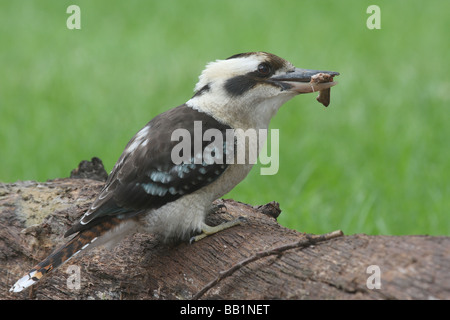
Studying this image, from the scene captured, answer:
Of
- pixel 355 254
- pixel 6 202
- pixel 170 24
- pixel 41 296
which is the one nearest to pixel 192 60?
pixel 170 24

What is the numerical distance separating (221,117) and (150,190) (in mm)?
604

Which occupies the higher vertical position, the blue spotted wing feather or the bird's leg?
the blue spotted wing feather

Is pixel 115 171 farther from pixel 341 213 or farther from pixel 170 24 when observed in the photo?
pixel 170 24

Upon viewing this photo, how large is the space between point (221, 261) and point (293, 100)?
603 cm

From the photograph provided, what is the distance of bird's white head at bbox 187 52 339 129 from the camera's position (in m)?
4.00

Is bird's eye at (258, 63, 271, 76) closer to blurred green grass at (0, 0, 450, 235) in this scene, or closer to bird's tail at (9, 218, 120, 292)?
bird's tail at (9, 218, 120, 292)

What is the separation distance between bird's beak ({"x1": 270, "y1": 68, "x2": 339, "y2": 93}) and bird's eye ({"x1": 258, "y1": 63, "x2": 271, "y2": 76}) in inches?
1.8

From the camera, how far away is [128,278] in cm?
373

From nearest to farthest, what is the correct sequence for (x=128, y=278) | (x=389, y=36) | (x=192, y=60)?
(x=128, y=278) → (x=192, y=60) → (x=389, y=36)

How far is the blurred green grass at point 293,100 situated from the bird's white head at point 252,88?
2.17m

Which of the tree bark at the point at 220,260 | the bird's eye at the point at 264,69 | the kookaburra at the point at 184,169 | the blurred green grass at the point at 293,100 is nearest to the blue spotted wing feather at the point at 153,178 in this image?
the kookaburra at the point at 184,169

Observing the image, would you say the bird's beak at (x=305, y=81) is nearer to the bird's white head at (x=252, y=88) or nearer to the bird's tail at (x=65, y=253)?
the bird's white head at (x=252, y=88)

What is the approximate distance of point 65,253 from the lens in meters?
3.63

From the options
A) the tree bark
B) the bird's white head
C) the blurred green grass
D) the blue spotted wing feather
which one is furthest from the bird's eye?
the blurred green grass
